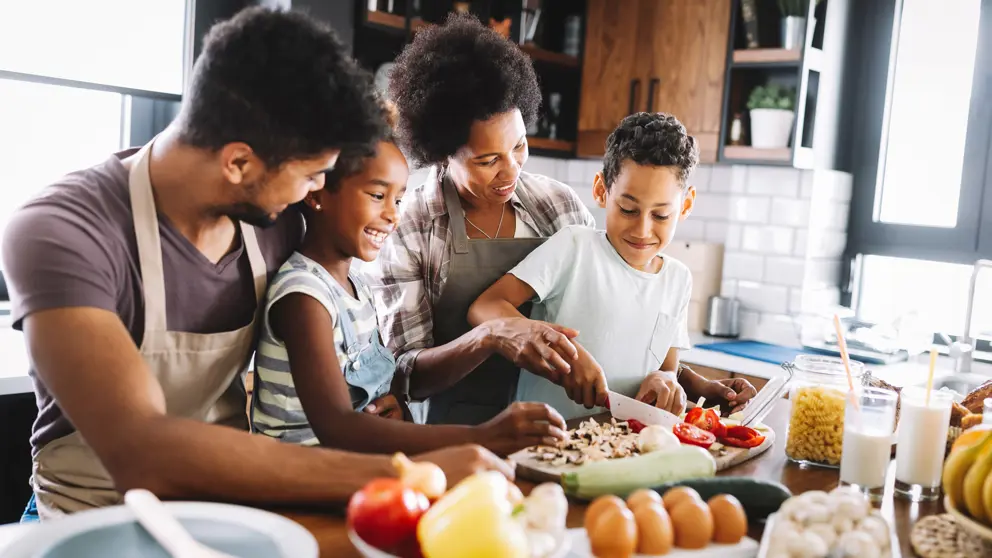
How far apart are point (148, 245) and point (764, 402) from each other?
3.47ft

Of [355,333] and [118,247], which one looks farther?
[355,333]

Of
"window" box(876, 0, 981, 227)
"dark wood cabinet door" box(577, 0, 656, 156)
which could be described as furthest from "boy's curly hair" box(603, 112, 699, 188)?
"window" box(876, 0, 981, 227)

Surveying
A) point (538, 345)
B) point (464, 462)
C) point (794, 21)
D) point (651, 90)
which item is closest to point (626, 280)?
point (538, 345)

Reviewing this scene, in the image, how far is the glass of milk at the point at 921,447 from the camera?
1.28 m

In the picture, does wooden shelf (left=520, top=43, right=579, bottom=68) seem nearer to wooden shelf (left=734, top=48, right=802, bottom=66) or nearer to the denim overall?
wooden shelf (left=734, top=48, right=802, bottom=66)

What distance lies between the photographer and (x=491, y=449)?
4.41 feet

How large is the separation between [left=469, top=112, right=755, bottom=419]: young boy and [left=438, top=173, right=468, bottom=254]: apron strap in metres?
0.14

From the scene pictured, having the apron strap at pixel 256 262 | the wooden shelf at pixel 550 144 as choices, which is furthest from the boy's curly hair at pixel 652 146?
the wooden shelf at pixel 550 144

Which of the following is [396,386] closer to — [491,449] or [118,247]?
[491,449]

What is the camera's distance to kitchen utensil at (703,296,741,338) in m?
3.56

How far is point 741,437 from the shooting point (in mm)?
1466

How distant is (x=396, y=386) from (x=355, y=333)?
0.32m

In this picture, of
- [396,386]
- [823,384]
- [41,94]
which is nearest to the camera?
[823,384]

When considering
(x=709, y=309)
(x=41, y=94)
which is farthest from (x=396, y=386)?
(x=709, y=309)
